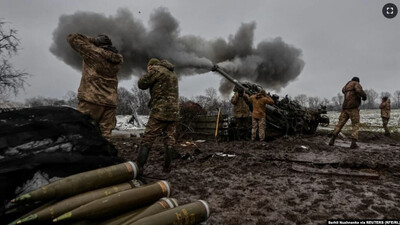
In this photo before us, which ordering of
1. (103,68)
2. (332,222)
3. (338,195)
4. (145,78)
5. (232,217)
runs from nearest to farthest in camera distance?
(332,222), (232,217), (338,195), (103,68), (145,78)

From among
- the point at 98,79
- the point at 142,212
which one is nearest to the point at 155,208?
the point at 142,212

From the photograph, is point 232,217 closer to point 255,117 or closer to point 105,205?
point 105,205

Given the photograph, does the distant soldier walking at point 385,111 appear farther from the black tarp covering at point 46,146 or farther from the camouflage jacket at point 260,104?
the black tarp covering at point 46,146

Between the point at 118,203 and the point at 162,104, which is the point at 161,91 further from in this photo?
the point at 118,203

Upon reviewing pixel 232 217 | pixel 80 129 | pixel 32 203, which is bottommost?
pixel 232 217

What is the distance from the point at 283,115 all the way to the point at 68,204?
935 centimetres

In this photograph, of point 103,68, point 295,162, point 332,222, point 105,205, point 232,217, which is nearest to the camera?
point 105,205

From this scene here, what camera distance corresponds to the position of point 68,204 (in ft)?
6.28

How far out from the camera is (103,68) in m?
3.97

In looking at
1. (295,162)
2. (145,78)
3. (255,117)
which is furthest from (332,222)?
(255,117)

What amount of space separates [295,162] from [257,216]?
280cm

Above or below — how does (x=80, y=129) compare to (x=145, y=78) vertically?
below

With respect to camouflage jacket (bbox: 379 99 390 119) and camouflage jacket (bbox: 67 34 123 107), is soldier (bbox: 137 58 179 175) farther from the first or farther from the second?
camouflage jacket (bbox: 379 99 390 119)

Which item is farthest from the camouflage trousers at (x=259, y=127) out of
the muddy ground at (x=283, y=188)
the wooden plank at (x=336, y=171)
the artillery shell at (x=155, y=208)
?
the artillery shell at (x=155, y=208)
